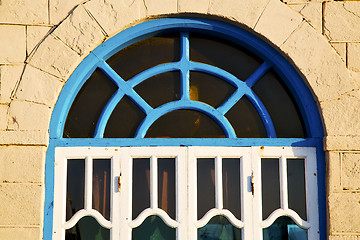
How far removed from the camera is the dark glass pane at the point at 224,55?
4691mm

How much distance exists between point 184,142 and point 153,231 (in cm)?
78

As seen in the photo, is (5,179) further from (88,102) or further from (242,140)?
(242,140)

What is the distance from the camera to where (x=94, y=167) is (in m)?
4.45

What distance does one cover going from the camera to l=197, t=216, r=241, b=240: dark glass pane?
4.37 metres

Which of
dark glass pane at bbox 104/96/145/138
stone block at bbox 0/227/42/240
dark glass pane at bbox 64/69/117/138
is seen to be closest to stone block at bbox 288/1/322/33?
dark glass pane at bbox 104/96/145/138

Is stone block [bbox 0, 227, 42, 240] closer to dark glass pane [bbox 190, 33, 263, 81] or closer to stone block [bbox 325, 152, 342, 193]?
dark glass pane [bbox 190, 33, 263, 81]

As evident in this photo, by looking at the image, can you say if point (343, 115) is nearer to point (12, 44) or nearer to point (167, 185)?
point (167, 185)

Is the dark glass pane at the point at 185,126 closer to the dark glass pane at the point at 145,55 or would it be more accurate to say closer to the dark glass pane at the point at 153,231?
the dark glass pane at the point at 145,55

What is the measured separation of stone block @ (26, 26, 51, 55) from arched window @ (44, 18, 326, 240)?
1.37ft

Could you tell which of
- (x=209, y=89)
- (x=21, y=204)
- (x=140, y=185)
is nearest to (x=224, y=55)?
(x=209, y=89)

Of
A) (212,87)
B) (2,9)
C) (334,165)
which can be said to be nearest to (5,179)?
(2,9)

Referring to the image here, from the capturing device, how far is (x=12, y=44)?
4461 mm

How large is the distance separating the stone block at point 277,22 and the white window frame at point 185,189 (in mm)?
959

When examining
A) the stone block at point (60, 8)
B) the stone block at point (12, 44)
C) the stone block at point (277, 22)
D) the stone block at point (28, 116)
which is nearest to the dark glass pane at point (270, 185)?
the stone block at point (277, 22)
